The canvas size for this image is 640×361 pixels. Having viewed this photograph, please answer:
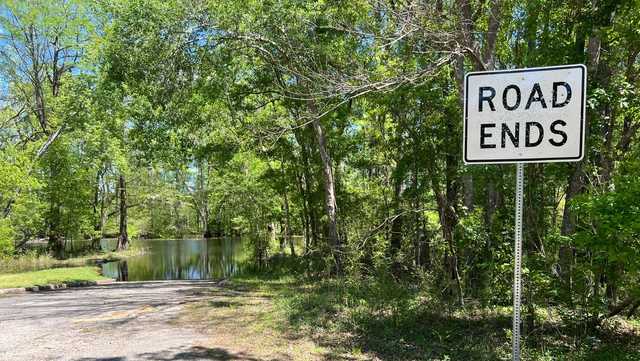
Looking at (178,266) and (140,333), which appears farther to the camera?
(178,266)

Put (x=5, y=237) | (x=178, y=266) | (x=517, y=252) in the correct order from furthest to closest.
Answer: (x=178, y=266), (x=5, y=237), (x=517, y=252)

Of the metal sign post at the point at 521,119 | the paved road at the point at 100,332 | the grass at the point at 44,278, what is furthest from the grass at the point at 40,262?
the metal sign post at the point at 521,119

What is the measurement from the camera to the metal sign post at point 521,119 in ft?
9.51

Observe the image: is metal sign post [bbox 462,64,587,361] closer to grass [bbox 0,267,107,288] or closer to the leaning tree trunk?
grass [bbox 0,267,107,288]

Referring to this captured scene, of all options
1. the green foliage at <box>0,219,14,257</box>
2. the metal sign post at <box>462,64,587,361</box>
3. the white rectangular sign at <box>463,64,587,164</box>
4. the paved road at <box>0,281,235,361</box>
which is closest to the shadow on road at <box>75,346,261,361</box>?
the paved road at <box>0,281,235,361</box>

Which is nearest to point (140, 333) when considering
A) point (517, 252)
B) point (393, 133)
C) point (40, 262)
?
point (517, 252)

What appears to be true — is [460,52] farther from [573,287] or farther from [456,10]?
[573,287]

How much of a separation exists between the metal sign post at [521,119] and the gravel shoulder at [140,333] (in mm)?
4103

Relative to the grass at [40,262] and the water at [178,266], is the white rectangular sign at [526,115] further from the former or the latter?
the grass at [40,262]

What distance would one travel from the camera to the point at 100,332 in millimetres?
7730

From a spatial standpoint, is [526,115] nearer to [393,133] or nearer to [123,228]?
[393,133]

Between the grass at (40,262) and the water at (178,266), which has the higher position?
the grass at (40,262)

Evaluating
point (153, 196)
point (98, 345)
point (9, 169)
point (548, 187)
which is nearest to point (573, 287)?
point (548, 187)

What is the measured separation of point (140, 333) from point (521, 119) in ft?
22.2
